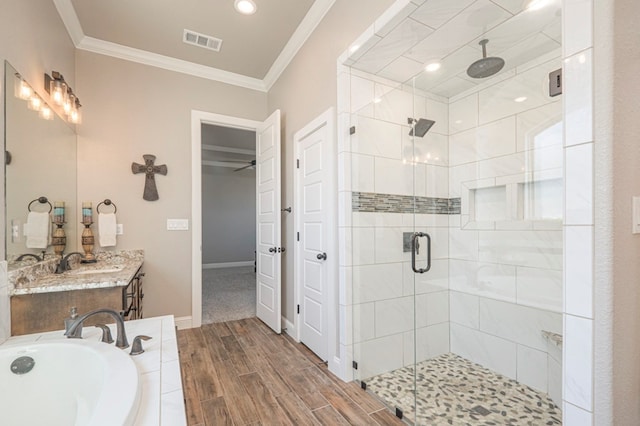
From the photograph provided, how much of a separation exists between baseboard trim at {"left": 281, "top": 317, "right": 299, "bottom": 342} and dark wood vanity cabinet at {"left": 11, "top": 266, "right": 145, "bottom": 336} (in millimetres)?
1497

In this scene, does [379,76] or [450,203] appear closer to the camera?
[379,76]

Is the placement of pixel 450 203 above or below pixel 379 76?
below

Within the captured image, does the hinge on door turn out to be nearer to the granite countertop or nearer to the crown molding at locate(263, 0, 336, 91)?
the granite countertop

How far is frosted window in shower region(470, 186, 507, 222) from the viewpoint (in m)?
2.43

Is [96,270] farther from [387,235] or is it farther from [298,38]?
[298,38]

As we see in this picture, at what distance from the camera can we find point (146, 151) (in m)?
3.04

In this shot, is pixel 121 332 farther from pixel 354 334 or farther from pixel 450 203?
pixel 450 203

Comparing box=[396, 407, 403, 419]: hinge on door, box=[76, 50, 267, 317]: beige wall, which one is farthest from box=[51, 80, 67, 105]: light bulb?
box=[396, 407, 403, 419]: hinge on door

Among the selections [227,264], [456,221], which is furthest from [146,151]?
[227,264]

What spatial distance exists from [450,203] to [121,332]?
266cm

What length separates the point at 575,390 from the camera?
95 centimetres

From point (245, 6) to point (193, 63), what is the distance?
118 cm

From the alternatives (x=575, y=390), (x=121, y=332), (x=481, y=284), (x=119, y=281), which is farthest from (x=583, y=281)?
(x=119, y=281)

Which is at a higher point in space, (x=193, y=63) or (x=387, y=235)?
(x=193, y=63)
